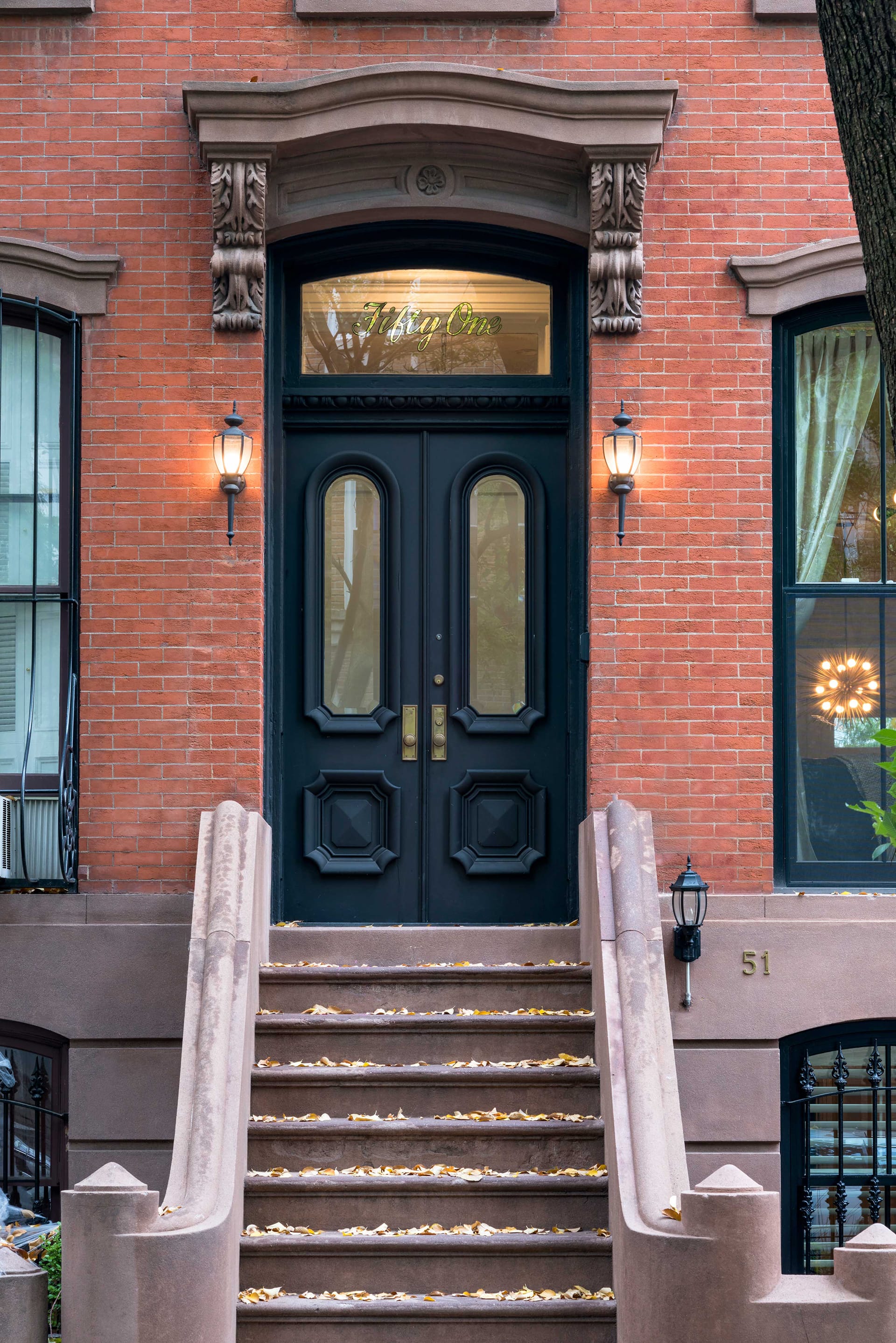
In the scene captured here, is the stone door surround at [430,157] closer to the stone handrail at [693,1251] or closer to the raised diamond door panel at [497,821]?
the raised diamond door panel at [497,821]

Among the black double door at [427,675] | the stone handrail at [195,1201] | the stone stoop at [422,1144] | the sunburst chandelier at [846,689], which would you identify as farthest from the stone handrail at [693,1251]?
the sunburst chandelier at [846,689]

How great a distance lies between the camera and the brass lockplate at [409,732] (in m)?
8.23

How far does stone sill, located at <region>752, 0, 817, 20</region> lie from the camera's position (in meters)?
7.95

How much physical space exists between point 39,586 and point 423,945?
2880mm

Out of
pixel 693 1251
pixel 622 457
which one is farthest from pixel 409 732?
pixel 693 1251

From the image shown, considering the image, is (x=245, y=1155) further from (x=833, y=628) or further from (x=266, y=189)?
(x=266, y=189)

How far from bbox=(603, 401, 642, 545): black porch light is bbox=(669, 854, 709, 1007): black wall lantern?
1.83 meters

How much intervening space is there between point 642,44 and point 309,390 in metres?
2.64

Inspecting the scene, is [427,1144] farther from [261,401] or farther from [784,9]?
[784,9]

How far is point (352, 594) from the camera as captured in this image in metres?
8.34

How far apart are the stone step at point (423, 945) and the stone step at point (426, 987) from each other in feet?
0.71

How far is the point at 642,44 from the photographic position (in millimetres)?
8016

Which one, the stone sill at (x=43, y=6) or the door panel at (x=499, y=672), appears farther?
the door panel at (x=499, y=672)

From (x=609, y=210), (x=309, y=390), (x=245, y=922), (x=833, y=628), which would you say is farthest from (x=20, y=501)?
(x=833, y=628)
